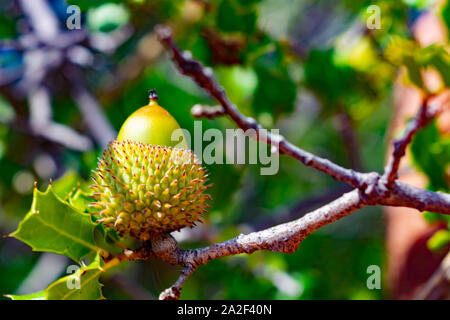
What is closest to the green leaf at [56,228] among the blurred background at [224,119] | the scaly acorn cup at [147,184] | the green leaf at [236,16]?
the scaly acorn cup at [147,184]

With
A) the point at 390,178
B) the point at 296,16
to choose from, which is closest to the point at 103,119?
the point at 390,178

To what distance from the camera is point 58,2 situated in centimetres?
412

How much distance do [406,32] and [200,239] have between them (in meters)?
1.74

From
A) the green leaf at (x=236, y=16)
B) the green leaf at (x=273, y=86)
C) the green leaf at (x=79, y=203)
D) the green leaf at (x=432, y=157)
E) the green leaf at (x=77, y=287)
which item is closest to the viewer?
the green leaf at (x=77, y=287)

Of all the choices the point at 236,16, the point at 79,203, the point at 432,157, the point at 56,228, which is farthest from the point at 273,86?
the point at 56,228

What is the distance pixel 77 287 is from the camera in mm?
1375

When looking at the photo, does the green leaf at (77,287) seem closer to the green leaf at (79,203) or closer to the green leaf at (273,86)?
the green leaf at (79,203)

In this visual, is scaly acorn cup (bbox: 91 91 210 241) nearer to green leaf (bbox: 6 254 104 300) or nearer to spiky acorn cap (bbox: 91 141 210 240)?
spiky acorn cap (bbox: 91 141 210 240)

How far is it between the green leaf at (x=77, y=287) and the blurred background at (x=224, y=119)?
782 millimetres

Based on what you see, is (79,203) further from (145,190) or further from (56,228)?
(145,190)

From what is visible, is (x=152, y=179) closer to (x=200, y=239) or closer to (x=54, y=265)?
(x=200, y=239)

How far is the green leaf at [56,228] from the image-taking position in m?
1.38

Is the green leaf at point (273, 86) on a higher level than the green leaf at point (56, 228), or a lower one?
higher
